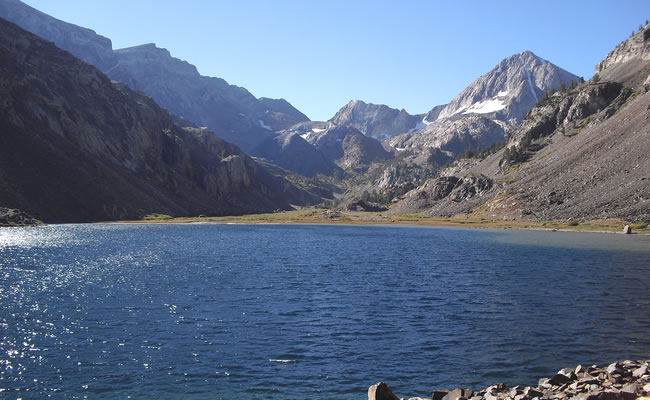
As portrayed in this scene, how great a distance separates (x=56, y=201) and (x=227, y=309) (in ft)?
530

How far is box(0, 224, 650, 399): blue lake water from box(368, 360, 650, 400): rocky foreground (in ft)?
9.89

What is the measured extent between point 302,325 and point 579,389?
2103 cm

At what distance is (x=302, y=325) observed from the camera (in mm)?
36625

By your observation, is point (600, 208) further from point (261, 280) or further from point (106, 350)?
point (106, 350)

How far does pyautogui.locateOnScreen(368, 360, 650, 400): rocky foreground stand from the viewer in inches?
709

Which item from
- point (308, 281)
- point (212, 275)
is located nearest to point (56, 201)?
point (212, 275)

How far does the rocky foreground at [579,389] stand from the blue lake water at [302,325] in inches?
119

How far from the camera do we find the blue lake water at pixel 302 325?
25689 millimetres

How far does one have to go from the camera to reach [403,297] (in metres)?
47.4

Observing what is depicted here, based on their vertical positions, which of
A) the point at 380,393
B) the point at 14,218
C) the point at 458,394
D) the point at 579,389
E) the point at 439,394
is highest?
the point at 14,218

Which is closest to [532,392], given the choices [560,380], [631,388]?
[560,380]

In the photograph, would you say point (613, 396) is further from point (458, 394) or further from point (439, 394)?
point (439, 394)

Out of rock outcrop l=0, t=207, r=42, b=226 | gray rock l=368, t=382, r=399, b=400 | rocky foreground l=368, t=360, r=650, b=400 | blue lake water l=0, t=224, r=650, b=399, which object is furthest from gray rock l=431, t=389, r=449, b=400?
rock outcrop l=0, t=207, r=42, b=226

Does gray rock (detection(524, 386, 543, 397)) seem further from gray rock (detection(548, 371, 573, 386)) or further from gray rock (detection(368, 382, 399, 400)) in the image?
gray rock (detection(368, 382, 399, 400))
